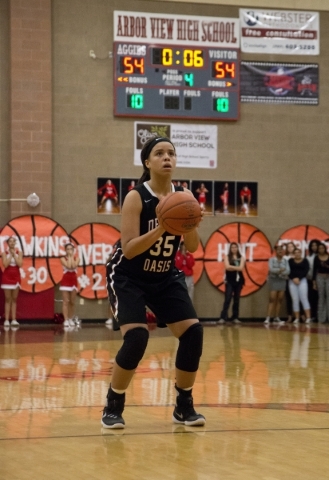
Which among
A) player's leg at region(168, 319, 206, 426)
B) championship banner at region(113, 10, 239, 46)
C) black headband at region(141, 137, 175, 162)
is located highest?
championship banner at region(113, 10, 239, 46)

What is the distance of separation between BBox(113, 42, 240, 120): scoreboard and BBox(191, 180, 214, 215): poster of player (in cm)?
140

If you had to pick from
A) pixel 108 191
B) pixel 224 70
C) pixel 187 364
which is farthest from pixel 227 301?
pixel 187 364

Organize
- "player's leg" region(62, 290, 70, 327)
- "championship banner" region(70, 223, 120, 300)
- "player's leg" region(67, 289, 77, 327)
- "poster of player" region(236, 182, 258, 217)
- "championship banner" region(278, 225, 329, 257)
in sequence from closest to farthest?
"player's leg" region(62, 290, 70, 327)
"player's leg" region(67, 289, 77, 327)
"championship banner" region(70, 223, 120, 300)
"poster of player" region(236, 182, 258, 217)
"championship banner" region(278, 225, 329, 257)

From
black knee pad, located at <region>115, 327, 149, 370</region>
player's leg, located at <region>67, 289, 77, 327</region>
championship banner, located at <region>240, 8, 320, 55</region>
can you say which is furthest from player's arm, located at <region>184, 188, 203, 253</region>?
championship banner, located at <region>240, 8, 320, 55</region>

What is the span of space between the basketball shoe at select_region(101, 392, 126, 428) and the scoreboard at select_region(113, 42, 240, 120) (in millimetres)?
13260

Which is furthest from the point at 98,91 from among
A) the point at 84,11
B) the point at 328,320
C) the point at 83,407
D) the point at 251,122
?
the point at 83,407

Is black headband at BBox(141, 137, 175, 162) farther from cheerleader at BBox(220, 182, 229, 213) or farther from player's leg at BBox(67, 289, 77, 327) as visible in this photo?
cheerleader at BBox(220, 182, 229, 213)

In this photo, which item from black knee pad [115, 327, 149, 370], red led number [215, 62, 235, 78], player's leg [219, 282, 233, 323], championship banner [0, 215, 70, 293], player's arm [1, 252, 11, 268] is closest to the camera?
black knee pad [115, 327, 149, 370]

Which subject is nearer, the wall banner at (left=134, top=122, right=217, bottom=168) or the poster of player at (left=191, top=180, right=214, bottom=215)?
the wall banner at (left=134, top=122, right=217, bottom=168)

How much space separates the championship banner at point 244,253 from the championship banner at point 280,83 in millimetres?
2844

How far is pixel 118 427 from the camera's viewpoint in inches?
210

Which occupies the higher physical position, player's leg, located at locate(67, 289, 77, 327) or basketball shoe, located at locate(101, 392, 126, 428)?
basketball shoe, located at locate(101, 392, 126, 428)

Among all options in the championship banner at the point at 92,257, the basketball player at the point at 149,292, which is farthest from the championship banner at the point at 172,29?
the basketball player at the point at 149,292

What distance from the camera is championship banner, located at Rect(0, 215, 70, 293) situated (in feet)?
58.2
